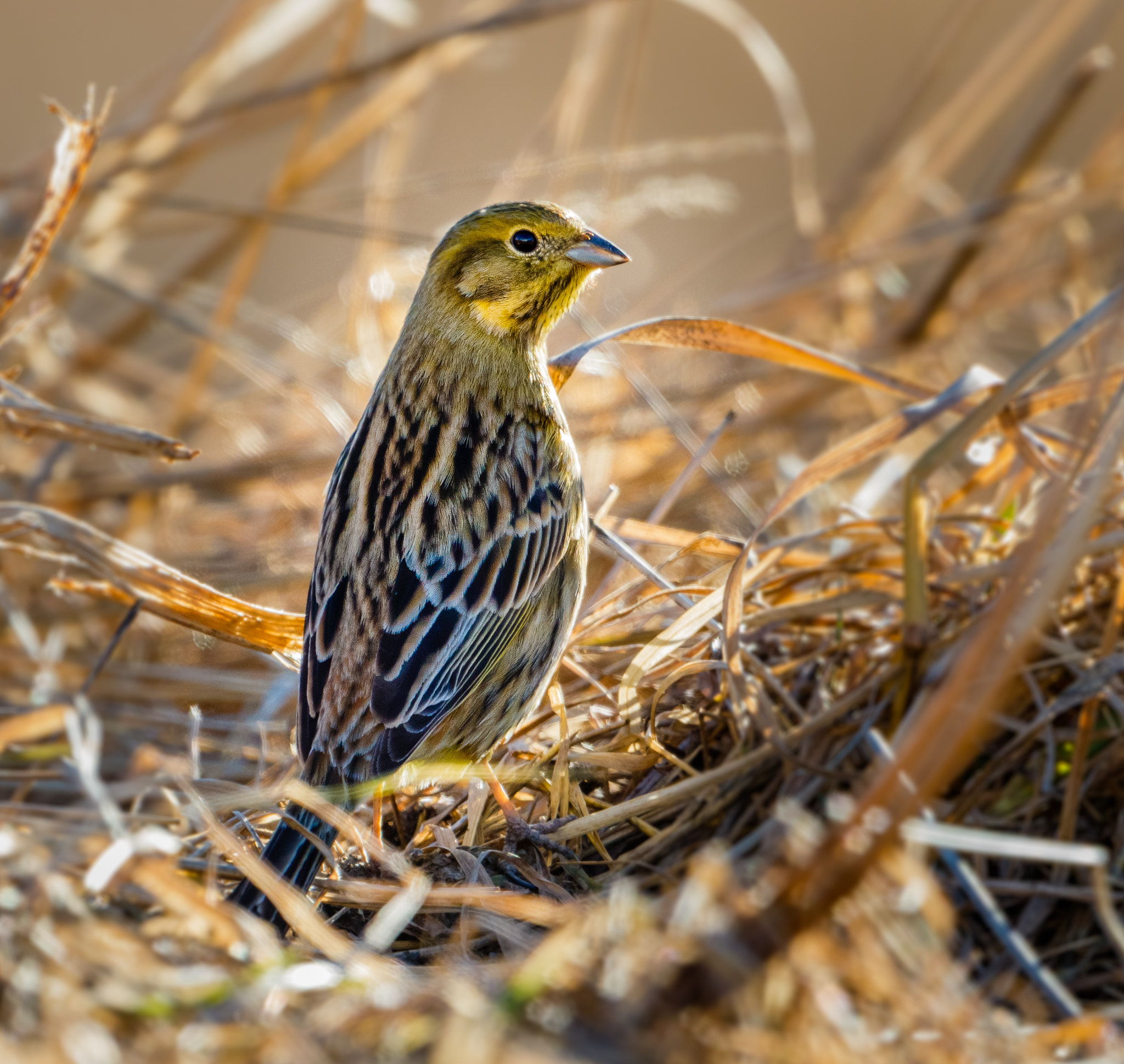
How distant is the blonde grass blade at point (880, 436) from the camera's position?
297 centimetres

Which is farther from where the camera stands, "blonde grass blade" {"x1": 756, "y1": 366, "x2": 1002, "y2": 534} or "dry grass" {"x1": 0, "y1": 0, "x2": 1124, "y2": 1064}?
"blonde grass blade" {"x1": 756, "y1": 366, "x2": 1002, "y2": 534}

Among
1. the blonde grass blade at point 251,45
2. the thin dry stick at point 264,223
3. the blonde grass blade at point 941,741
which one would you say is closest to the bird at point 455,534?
the blonde grass blade at point 941,741

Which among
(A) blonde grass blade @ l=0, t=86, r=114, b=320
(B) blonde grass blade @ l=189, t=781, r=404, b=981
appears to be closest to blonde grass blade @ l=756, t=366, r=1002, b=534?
(B) blonde grass blade @ l=189, t=781, r=404, b=981

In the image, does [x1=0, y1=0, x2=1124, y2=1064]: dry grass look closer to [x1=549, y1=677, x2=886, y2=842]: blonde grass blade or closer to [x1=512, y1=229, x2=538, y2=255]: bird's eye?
[x1=549, y1=677, x2=886, y2=842]: blonde grass blade

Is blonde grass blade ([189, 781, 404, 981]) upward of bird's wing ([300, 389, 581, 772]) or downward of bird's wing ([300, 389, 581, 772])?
downward

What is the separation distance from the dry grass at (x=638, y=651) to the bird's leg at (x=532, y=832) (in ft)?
0.14

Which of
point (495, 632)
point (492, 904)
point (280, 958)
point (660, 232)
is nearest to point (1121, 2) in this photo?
point (660, 232)

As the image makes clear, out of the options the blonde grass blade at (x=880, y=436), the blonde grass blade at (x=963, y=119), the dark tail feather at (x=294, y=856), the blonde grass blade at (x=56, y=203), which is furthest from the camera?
the blonde grass blade at (x=963, y=119)

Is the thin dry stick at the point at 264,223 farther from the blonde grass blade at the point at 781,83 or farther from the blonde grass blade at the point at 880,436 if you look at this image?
the blonde grass blade at the point at 880,436

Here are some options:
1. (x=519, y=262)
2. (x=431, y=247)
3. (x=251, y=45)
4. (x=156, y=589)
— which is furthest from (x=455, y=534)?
(x=251, y=45)

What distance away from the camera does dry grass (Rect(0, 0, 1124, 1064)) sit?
5.30 ft

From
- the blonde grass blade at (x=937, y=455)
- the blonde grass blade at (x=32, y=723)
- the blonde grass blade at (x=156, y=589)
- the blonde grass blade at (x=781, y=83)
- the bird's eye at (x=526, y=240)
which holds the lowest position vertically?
the blonde grass blade at (x=32, y=723)

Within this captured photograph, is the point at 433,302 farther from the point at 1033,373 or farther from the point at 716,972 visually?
the point at 716,972

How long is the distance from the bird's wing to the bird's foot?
29cm
